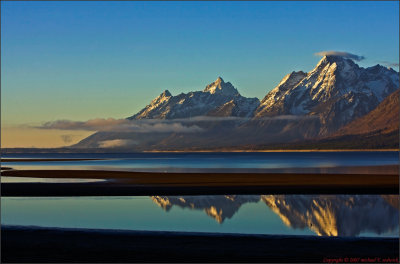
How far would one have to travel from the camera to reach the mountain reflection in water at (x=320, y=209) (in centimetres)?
4028

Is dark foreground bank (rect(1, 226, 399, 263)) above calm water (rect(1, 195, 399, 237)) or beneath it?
above

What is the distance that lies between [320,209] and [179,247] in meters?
24.1

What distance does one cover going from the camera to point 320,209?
50250mm

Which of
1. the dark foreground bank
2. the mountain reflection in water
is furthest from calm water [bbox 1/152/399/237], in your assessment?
the dark foreground bank

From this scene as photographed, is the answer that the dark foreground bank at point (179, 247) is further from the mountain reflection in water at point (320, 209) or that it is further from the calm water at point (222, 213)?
the mountain reflection in water at point (320, 209)

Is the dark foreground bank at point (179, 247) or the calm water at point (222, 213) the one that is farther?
the calm water at point (222, 213)

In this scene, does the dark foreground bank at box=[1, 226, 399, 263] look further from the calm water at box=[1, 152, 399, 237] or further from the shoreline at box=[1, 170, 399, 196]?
the shoreline at box=[1, 170, 399, 196]

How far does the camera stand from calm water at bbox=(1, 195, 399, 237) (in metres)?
40.2

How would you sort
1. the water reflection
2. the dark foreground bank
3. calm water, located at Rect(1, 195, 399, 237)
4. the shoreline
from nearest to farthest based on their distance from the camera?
the dark foreground bank, calm water, located at Rect(1, 195, 399, 237), the water reflection, the shoreline

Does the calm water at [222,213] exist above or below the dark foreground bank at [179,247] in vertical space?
below

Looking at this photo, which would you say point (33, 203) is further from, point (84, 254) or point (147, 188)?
point (84, 254)

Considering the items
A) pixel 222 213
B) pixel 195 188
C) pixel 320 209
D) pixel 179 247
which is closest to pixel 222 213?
pixel 222 213

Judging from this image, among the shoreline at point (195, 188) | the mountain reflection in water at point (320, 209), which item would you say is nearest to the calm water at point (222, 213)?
the mountain reflection in water at point (320, 209)

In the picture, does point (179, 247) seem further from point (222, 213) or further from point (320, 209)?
point (320, 209)
